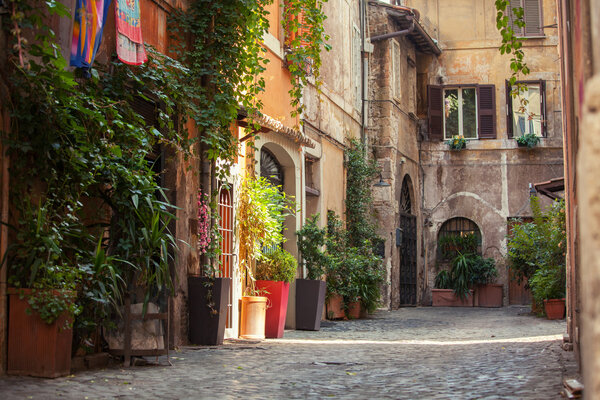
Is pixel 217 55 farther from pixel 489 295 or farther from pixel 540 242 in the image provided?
pixel 489 295

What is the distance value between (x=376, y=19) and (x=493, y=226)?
611 cm

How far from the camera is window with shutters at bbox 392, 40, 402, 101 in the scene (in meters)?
18.0

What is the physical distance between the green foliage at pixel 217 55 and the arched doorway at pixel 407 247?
10.1m

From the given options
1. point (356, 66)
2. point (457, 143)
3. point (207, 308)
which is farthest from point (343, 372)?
point (457, 143)

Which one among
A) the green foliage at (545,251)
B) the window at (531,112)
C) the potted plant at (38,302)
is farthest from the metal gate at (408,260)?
the potted plant at (38,302)

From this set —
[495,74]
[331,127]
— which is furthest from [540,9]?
[331,127]

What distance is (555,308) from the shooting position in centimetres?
1330

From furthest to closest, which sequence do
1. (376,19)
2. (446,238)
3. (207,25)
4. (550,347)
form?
1. (446,238)
2. (376,19)
3. (207,25)
4. (550,347)

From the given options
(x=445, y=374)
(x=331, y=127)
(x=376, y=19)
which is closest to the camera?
(x=445, y=374)

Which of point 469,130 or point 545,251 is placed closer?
point 545,251

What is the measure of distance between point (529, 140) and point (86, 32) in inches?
611

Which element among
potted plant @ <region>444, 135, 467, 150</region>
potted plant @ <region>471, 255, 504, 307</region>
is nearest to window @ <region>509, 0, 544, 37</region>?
potted plant @ <region>444, 135, 467, 150</region>

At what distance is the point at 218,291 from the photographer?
8.48 m

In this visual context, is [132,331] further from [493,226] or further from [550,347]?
[493,226]
